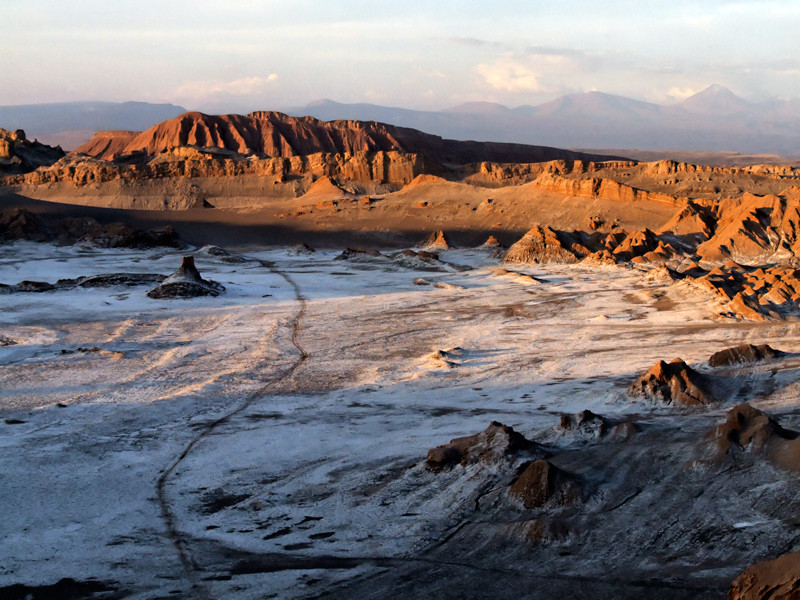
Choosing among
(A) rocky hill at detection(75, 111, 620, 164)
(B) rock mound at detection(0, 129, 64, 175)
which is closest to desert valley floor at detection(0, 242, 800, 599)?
(B) rock mound at detection(0, 129, 64, 175)

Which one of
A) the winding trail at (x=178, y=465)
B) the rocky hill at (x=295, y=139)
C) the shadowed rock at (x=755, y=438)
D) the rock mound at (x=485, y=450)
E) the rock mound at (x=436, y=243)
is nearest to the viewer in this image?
the winding trail at (x=178, y=465)

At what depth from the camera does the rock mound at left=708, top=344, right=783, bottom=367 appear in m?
10.8

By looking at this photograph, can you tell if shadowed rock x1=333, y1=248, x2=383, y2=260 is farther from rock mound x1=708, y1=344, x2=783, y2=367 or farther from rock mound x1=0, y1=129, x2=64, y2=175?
rock mound x1=0, y1=129, x2=64, y2=175

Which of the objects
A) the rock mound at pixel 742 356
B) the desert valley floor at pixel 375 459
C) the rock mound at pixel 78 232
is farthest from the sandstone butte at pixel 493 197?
the rock mound at pixel 78 232

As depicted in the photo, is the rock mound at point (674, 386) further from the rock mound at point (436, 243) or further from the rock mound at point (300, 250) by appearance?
the rock mound at point (300, 250)

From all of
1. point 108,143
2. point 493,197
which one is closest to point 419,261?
point 493,197

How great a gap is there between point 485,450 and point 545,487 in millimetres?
1036

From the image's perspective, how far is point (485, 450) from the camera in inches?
302

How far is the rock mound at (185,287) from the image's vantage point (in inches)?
849

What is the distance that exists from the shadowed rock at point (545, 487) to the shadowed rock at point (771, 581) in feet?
6.67

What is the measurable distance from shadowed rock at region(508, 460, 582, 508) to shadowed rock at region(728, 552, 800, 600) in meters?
2.03

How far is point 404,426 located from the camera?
9680mm

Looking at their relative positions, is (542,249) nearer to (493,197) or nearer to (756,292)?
(756,292)

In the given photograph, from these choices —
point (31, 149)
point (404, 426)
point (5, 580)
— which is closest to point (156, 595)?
point (5, 580)
